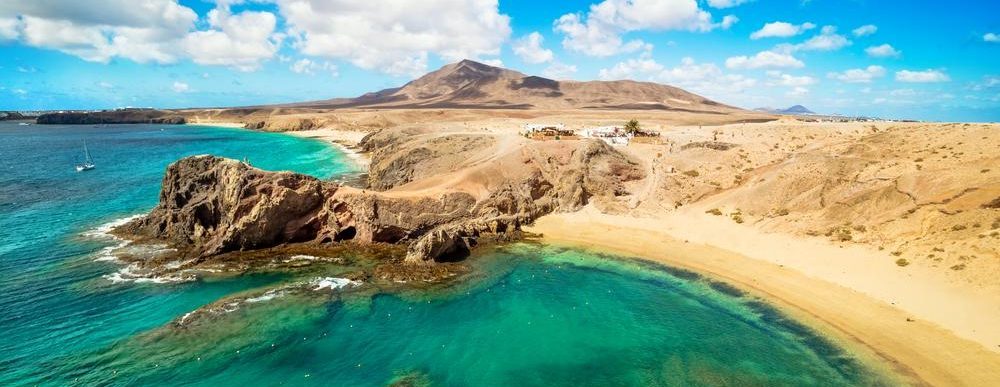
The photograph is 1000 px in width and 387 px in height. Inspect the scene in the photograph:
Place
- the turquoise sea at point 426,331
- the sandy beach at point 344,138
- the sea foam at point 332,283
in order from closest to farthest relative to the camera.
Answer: the turquoise sea at point 426,331 < the sea foam at point 332,283 < the sandy beach at point 344,138

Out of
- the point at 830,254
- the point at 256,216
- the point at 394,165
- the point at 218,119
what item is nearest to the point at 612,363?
the point at 830,254

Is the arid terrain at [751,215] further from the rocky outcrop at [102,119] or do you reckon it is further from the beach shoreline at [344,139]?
the rocky outcrop at [102,119]

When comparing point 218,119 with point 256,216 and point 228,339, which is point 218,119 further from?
point 228,339

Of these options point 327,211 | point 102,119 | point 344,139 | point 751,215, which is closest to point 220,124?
point 102,119

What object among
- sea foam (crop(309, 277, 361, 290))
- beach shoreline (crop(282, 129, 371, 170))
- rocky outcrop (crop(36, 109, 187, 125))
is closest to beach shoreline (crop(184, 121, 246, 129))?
rocky outcrop (crop(36, 109, 187, 125))

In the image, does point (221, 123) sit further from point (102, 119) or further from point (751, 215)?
point (751, 215)

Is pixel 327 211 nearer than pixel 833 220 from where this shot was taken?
No

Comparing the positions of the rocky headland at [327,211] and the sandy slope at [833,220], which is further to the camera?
the rocky headland at [327,211]

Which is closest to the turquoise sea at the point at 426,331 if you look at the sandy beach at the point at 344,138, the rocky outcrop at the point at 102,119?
the sandy beach at the point at 344,138
